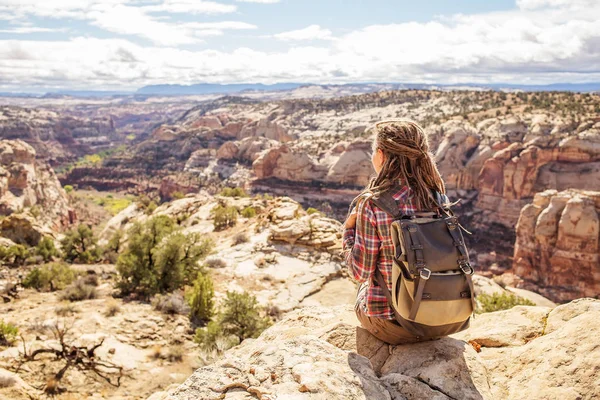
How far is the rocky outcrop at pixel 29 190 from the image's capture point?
38.3 m

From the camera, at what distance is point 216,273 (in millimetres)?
15375

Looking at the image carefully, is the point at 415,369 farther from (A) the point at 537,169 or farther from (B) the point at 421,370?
(A) the point at 537,169

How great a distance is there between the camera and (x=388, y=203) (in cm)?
324

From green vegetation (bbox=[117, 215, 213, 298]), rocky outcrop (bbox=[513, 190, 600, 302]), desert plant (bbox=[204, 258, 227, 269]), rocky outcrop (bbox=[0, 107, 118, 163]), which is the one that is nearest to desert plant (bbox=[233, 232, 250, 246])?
desert plant (bbox=[204, 258, 227, 269])

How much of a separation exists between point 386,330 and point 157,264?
11.0 metres

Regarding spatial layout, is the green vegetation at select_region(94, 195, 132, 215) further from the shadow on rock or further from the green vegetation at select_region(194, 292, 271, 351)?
the shadow on rock

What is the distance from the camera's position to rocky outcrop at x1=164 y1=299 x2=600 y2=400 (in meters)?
2.80

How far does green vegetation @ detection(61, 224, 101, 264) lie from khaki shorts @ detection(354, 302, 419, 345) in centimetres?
1901

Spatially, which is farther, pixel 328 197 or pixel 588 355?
pixel 328 197

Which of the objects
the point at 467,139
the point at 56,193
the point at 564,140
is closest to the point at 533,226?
the point at 564,140

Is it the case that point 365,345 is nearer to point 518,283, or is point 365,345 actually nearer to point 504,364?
point 504,364

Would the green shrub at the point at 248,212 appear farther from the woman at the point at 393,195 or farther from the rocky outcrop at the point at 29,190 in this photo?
the woman at the point at 393,195

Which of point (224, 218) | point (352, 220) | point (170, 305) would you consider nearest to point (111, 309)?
point (170, 305)

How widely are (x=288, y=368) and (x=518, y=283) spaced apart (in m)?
35.9
